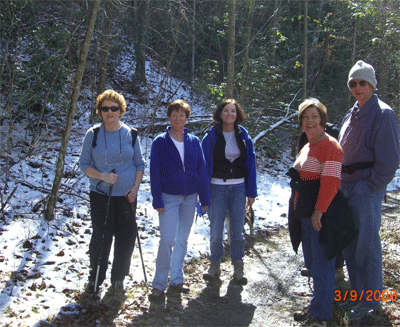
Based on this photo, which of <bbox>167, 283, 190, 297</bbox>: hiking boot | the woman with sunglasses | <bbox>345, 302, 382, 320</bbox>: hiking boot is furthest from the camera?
<bbox>167, 283, 190, 297</bbox>: hiking boot

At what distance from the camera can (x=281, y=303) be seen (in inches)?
163

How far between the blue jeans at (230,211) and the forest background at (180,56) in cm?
249

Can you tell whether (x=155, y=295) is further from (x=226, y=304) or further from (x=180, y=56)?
(x=180, y=56)

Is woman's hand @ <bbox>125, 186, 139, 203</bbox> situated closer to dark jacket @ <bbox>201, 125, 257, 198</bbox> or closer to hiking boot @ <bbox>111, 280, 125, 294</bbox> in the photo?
hiking boot @ <bbox>111, 280, 125, 294</bbox>

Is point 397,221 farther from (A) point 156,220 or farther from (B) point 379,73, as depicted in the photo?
(B) point 379,73

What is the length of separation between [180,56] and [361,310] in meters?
17.3

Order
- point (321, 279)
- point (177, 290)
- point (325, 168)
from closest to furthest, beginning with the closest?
point (325, 168) → point (321, 279) → point (177, 290)

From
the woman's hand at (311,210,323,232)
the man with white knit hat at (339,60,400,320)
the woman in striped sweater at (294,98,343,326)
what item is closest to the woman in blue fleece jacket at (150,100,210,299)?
the woman in striped sweater at (294,98,343,326)

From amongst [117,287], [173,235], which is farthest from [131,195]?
[117,287]

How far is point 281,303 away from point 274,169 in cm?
849

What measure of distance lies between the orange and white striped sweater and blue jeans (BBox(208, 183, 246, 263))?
3.89 feet

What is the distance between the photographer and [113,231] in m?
4.13

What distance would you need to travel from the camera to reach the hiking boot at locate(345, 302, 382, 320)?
3.43 m

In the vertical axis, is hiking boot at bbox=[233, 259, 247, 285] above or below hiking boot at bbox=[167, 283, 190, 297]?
above
